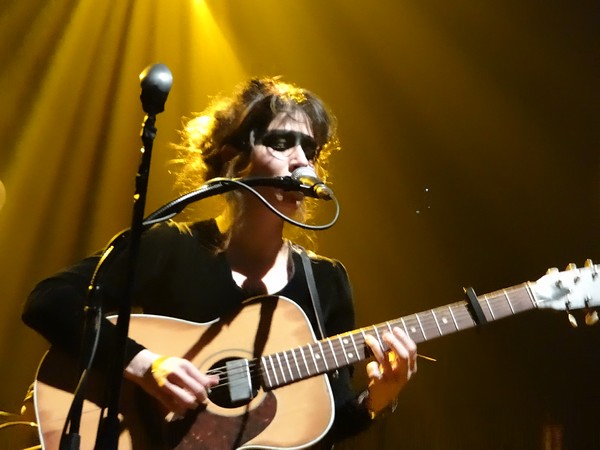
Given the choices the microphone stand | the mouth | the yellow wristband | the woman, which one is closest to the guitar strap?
the woman

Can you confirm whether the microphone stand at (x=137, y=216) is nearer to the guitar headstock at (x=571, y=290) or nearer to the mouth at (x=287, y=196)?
the mouth at (x=287, y=196)

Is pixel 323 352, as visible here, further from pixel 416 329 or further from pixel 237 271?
pixel 237 271

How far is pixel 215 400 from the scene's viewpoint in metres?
1.70

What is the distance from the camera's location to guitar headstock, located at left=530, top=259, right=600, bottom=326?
6.00 ft

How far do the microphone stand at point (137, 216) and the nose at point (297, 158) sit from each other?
2.59 feet

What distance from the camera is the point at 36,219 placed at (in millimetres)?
3115

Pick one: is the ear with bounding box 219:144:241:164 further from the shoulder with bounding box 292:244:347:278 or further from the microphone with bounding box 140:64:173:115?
the microphone with bounding box 140:64:173:115

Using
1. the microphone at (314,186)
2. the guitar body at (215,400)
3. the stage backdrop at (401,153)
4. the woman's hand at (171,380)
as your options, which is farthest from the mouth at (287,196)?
the stage backdrop at (401,153)

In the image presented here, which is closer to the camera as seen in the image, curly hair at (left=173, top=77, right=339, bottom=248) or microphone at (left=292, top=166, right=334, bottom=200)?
microphone at (left=292, top=166, right=334, bottom=200)

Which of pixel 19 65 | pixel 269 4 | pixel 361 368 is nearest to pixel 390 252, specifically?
pixel 361 368

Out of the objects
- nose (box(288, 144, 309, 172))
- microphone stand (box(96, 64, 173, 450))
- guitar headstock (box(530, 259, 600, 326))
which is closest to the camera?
microphone stand (box(96, 64, 173, 450))

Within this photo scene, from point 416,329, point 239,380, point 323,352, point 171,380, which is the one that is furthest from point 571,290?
point 171,380

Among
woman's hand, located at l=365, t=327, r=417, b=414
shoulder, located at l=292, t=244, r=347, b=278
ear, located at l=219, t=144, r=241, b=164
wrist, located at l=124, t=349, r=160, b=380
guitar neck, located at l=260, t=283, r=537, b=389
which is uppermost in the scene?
ear, located at l=219, t=144, r=241, b=164

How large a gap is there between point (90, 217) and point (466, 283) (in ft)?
6.61
